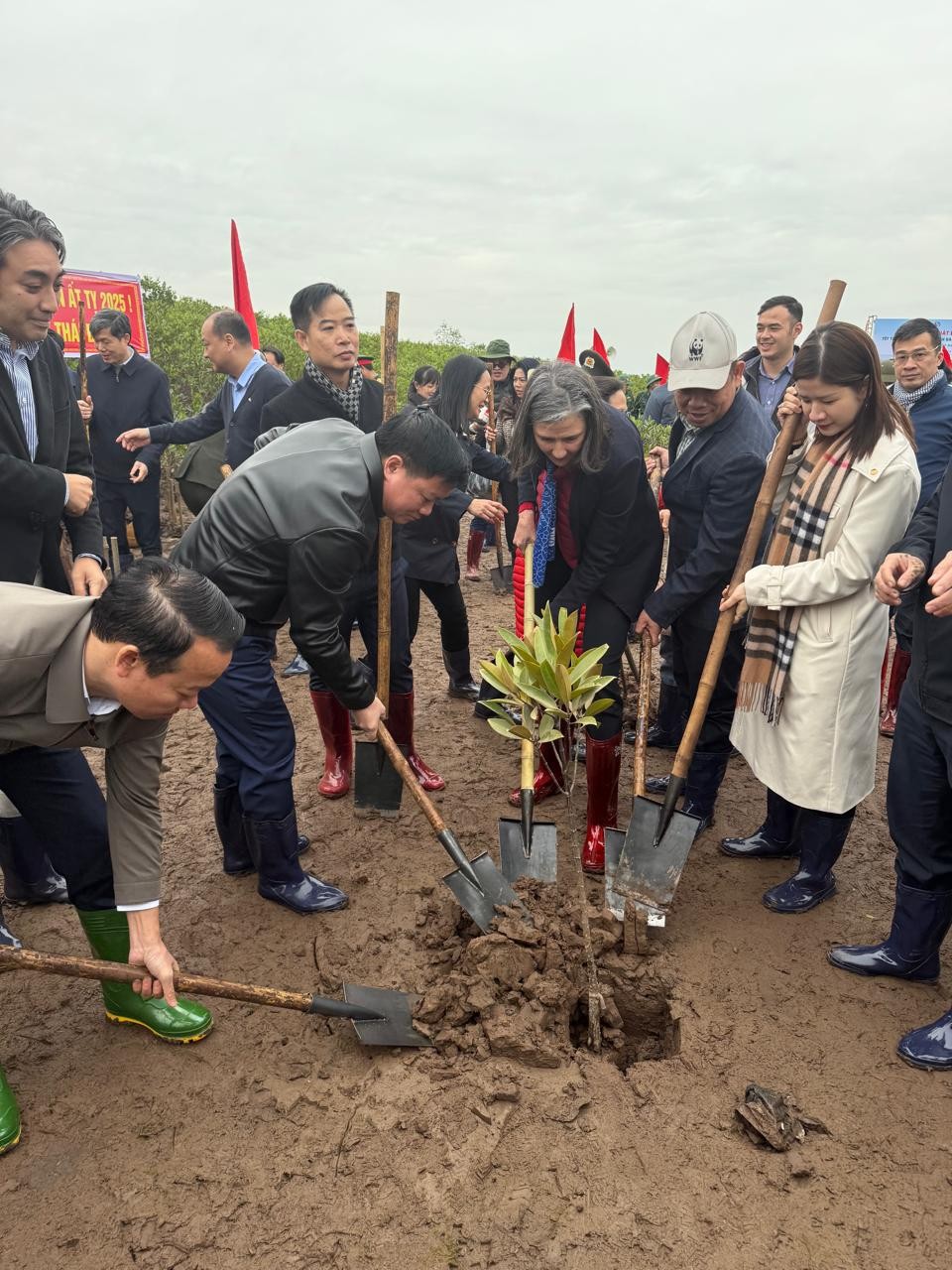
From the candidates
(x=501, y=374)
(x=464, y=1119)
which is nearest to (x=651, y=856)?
(x=464, y=1119)

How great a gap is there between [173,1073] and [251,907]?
0.83 metres

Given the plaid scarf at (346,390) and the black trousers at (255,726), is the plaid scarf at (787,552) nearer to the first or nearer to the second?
the black trousers at (255,726)

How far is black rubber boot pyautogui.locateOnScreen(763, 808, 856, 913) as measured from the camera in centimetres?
321

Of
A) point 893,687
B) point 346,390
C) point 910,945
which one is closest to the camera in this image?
point 910,945

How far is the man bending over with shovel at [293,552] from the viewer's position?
106 inches

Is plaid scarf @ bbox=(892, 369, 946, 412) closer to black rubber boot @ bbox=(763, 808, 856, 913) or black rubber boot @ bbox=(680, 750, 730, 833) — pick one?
black rubber boot @ bbox=(680, 750, 730, 833)

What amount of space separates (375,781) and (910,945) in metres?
2.22

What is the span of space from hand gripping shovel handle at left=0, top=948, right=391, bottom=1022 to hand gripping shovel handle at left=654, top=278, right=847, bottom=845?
52.6 inches

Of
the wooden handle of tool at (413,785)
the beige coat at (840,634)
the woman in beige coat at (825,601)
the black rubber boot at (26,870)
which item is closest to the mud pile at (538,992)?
the wooden handle of tool at (413,785)

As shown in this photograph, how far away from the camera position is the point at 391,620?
3865 mm

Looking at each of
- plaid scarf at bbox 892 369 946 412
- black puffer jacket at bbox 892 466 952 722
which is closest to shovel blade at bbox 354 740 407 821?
black puffer jacket at bbox 892 466 952 722

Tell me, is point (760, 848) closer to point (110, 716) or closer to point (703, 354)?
point (703, 354)

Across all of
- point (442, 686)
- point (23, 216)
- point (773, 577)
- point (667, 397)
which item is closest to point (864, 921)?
point (773, 577)

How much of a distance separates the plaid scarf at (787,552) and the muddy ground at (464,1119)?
895 millimetres
